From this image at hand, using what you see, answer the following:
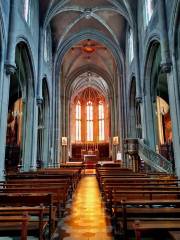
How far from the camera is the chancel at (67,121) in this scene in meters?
3.94

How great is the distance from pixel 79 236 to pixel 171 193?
2.01 meters

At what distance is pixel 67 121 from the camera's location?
30641 millimetres

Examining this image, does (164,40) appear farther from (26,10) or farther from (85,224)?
(85,224)

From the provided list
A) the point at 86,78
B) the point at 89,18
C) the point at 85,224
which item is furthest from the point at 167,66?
the point at 86,78

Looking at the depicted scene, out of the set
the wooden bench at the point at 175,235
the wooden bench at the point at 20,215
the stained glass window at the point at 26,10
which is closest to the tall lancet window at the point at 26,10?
the stained glass window at the point at 26,10

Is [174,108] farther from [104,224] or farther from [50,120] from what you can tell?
[50,120]

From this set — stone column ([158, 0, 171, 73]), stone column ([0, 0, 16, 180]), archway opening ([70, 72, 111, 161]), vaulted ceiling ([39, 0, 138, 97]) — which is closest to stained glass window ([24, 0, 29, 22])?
vaulted ceiling ([39, 0, 138, 97])

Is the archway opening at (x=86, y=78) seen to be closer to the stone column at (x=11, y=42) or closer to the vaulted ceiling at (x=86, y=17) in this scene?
the vaulted ceiling at (x=86, y=17)

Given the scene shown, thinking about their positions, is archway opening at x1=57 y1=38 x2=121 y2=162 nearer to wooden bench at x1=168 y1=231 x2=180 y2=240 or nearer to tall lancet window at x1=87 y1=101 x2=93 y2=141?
tall lancet window at x1=87 y1=101 x2=93 y2=141

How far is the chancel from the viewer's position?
12.9ft

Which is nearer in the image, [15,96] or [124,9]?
[124,9]

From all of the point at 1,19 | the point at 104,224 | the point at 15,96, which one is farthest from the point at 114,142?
the point at 104,224

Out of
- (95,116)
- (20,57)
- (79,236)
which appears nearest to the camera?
(79,236)

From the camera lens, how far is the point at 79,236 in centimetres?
415
